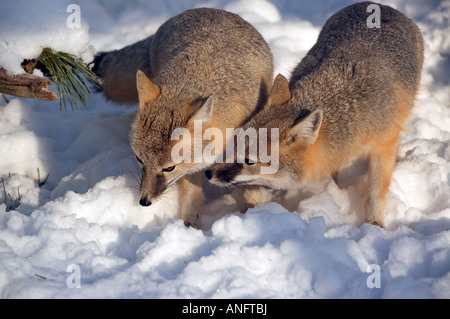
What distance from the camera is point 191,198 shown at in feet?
12.7

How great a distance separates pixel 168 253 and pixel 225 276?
1.39 feet

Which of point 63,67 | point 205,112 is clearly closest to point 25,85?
point 63,67

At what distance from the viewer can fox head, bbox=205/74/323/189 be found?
11.1ft

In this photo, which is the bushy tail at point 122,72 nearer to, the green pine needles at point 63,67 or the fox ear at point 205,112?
the green pine needles at point 63,67

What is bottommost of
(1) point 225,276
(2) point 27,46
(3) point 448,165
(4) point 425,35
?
(1) point 225,276

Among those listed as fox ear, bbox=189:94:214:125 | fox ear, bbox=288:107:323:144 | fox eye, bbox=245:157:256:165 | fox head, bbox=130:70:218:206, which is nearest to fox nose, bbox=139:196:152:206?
fox head, bbox=130:70:218:206

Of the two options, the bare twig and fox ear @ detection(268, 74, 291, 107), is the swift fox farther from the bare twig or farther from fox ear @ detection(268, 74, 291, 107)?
the bare twig

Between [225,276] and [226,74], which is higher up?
[226,74]

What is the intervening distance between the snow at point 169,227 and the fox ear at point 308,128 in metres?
0.54

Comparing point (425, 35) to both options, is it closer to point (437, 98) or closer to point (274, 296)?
point (437, 98)

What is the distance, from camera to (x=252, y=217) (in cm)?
301

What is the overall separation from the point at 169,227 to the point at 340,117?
157 cm

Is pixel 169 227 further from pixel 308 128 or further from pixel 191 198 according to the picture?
pixel 308 128
